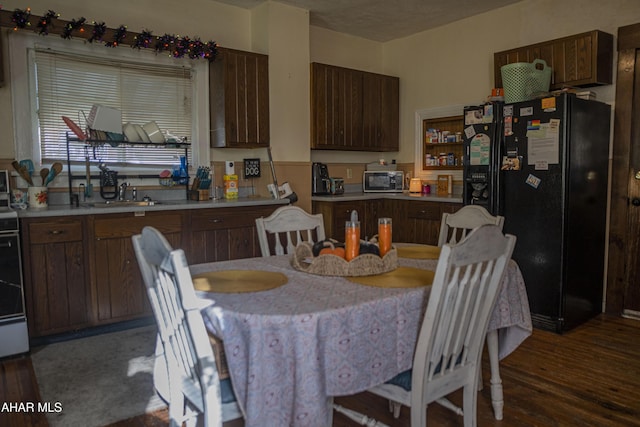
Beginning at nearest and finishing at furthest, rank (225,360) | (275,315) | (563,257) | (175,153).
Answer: (275,315) < (225,360) < (563,257) < (175,153)

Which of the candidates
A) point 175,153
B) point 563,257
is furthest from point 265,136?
point 563,257

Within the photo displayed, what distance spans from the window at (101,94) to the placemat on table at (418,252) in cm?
256

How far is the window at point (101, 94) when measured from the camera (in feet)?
11.9

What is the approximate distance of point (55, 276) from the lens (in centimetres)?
321

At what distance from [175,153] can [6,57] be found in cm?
142

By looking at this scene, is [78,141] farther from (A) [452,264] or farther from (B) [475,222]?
(A) [452,264]

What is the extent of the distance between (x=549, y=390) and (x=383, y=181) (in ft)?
10.6

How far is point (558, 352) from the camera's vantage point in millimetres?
3113

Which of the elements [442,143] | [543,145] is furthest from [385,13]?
[543,145]

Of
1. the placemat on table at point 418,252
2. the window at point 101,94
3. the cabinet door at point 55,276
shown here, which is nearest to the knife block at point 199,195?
the window at point 101,94

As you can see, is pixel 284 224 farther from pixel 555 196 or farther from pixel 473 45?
pixel 473 45

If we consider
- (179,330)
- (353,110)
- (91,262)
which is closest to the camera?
(179,330)

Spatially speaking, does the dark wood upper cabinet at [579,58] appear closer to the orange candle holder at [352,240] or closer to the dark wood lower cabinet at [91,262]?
the orange candle holder at [352,240]

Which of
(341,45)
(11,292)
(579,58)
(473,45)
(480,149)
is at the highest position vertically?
(341,45)
